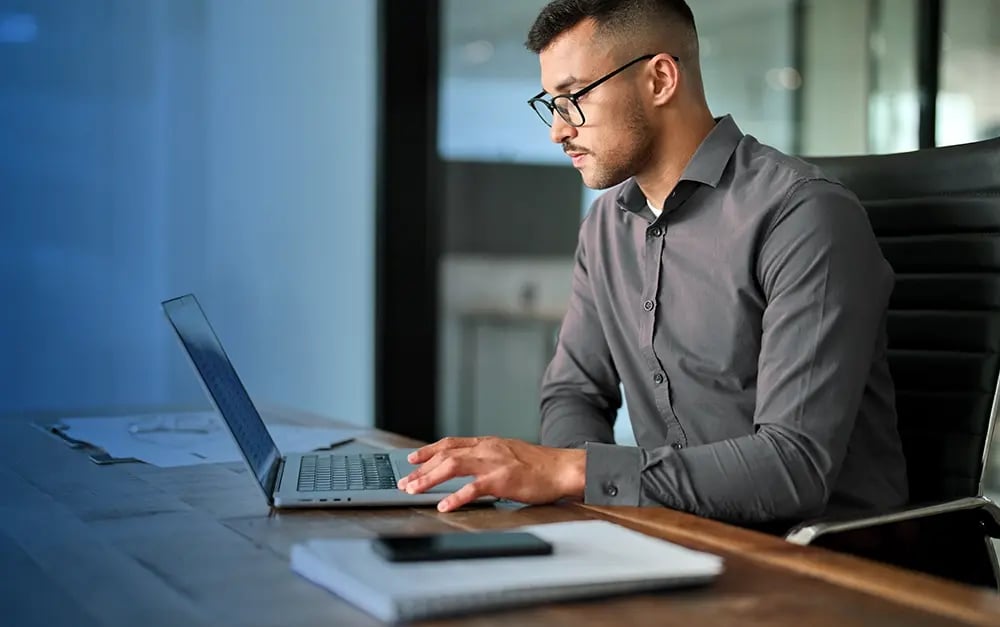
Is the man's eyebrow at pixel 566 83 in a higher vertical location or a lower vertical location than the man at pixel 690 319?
higher

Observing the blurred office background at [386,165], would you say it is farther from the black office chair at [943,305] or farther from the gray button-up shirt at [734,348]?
the black office chair at [943,305]

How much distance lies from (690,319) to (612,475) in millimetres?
422

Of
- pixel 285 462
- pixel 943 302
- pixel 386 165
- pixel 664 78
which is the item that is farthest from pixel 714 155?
pixel 386 165

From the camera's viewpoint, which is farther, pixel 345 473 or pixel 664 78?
pixel 664 78

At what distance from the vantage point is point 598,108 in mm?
1821

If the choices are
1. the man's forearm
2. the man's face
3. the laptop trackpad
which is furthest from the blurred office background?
the man's forearm

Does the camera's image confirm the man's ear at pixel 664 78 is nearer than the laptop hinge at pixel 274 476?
No

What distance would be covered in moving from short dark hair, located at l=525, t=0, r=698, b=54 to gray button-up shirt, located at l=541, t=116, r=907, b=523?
0.69 feet

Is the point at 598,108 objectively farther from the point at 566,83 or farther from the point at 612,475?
the point at 612,475

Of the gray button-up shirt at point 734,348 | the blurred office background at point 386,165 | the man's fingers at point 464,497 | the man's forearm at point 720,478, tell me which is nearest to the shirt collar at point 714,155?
the gray button-up shirt at point 734,348

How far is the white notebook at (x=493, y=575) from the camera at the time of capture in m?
0.86

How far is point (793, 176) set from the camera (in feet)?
5.42

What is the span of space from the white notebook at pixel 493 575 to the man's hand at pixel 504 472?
0.27 metres

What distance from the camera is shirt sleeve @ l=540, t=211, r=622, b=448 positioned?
74.8 inches
